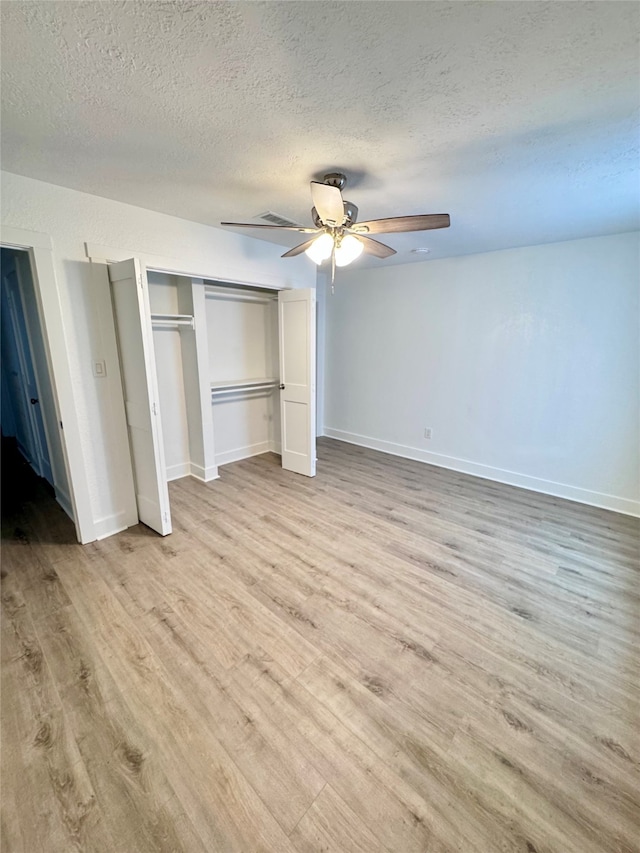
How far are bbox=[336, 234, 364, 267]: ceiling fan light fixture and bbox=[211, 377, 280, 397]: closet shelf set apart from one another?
222cm

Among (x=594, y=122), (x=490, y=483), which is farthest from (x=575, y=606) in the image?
(x=594, y=122)

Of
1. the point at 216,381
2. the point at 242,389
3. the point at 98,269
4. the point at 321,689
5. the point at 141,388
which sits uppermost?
the point at 98,269

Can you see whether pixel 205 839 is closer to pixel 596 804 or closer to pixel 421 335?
pixel 596 804

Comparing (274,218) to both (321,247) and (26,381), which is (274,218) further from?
(26,381)

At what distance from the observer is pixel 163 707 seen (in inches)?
61.0

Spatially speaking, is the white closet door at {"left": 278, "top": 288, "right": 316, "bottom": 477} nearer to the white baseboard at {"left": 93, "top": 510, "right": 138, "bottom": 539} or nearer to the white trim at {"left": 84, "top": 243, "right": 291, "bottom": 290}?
the white trim at {"left": 84, "top": 243, "right": 291, "bottom": 290}

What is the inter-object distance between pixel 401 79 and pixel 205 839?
2750mm

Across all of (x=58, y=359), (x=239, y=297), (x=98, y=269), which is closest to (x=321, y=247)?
(x=98, y=269)

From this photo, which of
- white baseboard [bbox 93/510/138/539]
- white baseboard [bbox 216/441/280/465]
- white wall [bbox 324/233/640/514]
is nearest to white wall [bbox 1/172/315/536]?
white baseboard [bbox 93/510/138/539]

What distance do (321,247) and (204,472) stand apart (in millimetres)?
2708

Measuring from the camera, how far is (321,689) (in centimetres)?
164

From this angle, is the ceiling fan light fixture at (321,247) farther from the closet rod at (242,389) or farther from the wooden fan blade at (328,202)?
the closet rod at (242,389)

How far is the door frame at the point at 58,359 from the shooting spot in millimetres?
2207

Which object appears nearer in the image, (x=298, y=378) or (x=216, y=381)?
(x=298, y=378)
